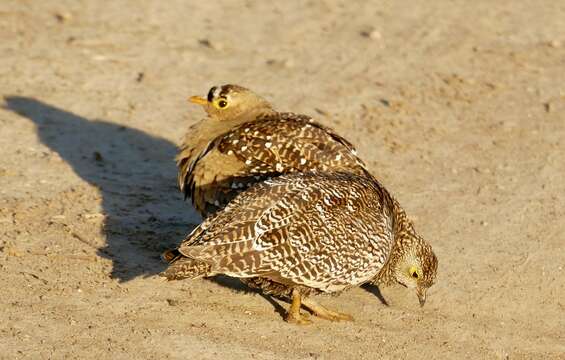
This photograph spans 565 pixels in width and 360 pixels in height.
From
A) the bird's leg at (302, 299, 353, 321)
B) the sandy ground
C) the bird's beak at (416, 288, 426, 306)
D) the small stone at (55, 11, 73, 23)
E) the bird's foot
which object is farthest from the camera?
the small stone at (55, 11, 73, 23)

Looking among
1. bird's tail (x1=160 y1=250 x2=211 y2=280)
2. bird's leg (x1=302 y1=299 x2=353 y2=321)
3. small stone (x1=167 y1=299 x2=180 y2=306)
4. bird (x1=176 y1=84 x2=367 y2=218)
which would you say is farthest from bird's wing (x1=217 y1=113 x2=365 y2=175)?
bird's tail (x1=160 y1=250 x2=211 y2=280)

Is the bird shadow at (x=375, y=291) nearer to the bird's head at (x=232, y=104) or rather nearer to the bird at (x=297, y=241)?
the bird at (x=297, y=241)

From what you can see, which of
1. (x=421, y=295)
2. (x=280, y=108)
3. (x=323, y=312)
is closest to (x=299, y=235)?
(x=323, y=312)

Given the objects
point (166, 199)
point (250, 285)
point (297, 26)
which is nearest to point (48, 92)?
point (166, 199)

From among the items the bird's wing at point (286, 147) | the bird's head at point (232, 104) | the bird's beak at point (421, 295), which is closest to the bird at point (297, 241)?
the bird's beak at point (421, 295)

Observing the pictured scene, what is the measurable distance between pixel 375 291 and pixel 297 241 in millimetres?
1418

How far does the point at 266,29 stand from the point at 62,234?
5636mm

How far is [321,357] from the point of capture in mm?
7238

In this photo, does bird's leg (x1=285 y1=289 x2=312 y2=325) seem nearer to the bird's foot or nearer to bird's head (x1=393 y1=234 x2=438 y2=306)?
the bird's foot

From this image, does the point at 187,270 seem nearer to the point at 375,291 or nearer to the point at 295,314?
the point at 295,314

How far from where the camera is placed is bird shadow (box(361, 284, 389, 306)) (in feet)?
27.3

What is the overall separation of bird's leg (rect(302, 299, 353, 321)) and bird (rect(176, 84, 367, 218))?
1007 mm

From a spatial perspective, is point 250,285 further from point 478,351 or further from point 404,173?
point 404,173

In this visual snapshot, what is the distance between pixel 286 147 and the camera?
28.0 ft
